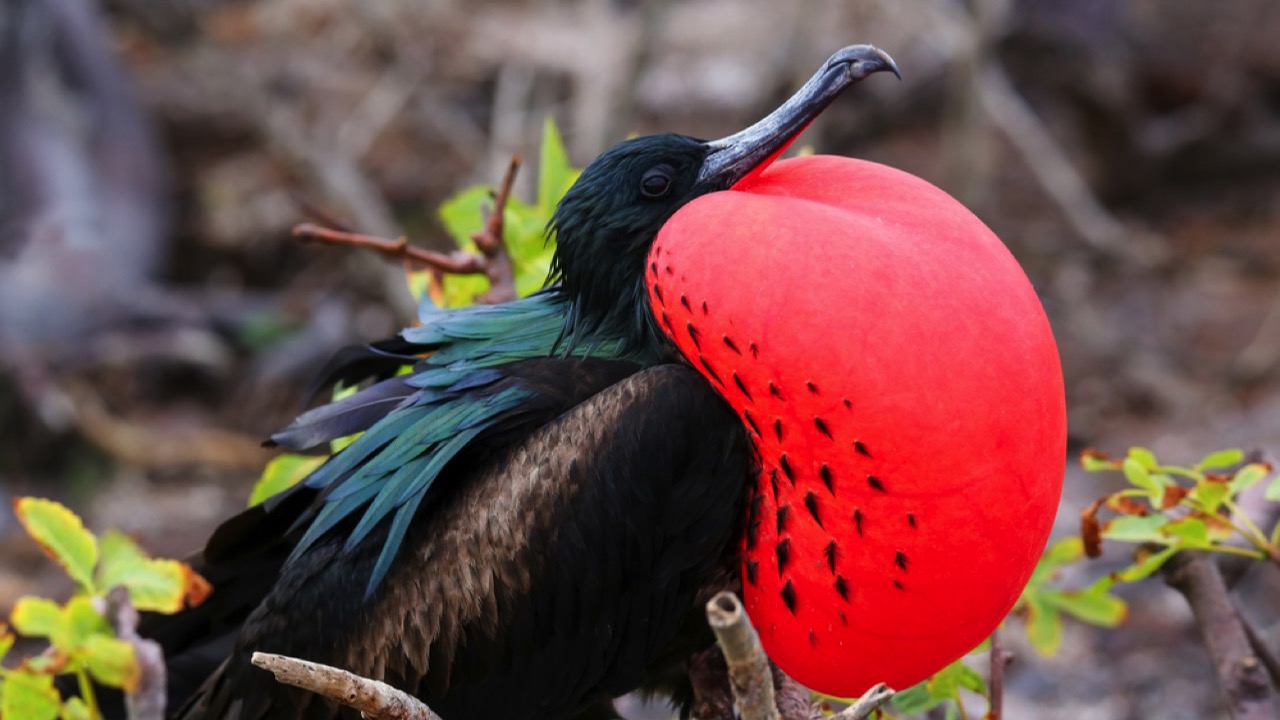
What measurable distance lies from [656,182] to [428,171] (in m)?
5.58

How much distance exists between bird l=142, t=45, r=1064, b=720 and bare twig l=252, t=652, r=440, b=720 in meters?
0.40

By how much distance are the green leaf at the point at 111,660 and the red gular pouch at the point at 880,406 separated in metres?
0.78

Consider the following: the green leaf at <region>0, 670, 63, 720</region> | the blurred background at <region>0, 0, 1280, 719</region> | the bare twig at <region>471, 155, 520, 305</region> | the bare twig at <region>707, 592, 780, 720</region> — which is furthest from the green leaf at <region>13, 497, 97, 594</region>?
the blurred background at <region>0, 0, 1280, 719</region>

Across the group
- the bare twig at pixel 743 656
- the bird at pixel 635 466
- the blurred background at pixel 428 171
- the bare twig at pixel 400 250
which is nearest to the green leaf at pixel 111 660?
the bird at pixel 635 466

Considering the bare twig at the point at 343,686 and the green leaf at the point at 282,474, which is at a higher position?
the bare twig at the point at 343,686

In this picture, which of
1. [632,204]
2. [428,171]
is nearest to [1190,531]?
[632,204]

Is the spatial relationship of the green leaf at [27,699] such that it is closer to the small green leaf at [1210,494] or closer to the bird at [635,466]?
the bird at [635,466]

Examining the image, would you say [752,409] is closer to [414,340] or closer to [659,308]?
[659,308]

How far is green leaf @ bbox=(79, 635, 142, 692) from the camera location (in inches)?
69.4

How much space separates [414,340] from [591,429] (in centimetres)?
32

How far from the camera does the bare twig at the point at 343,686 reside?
47.6 inches

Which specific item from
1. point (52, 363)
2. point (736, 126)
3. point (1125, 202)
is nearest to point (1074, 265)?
point (1125, 202)

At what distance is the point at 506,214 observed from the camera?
2.15 metres

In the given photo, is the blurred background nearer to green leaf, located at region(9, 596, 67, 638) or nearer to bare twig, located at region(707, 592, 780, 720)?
green leaf, located at region(9, 596, 67, 638)
